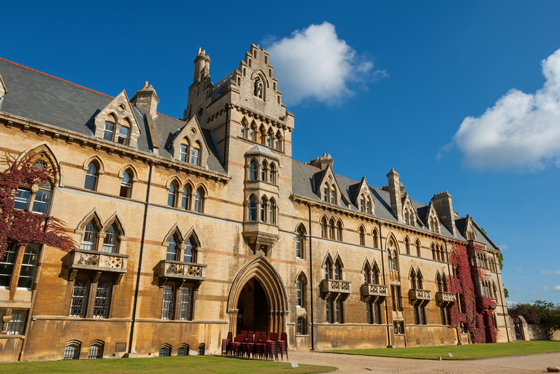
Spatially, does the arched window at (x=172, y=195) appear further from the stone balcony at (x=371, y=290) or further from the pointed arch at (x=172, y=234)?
the stone balcony at (x=371, y=290)

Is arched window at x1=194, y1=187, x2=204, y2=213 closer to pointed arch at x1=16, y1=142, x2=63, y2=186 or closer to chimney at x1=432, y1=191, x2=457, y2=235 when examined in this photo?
pointed arch at x1=16, y1=142, x2=63, y2=186

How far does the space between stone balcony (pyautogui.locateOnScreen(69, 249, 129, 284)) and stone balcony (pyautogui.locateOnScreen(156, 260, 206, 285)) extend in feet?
7.11

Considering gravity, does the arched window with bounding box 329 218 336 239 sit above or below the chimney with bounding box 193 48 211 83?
below

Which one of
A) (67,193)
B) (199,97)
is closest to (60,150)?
(67,193)

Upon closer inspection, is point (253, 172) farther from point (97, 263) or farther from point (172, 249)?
point (97, 263)

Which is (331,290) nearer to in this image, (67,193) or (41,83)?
(67,193)

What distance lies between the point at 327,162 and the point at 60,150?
25.9 metres

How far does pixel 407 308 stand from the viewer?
39094 mm

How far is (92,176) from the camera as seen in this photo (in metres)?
22.9

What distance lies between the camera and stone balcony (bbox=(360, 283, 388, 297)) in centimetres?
3502

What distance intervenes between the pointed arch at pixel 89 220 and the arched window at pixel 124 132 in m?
4.75

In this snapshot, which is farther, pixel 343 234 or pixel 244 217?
pixel 343 234

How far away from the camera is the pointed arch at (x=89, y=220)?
70.0 ft

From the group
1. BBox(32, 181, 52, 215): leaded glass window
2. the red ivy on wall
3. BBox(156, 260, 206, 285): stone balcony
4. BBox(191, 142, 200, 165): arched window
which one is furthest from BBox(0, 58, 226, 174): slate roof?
the red ivy on wall
